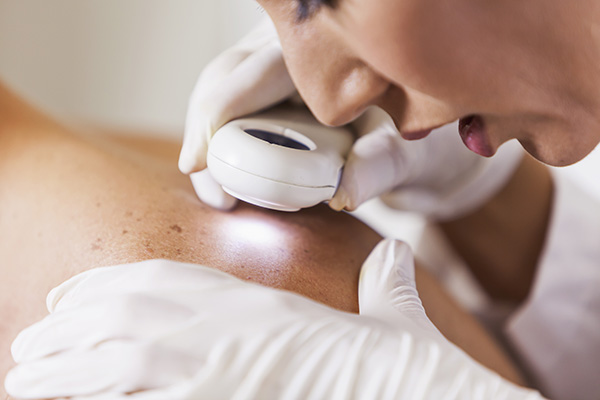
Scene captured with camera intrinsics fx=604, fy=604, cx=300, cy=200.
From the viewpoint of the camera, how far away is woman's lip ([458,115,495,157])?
0.56 m

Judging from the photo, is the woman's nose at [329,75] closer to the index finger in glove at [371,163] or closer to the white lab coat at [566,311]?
the index finger in glove at [371,163]

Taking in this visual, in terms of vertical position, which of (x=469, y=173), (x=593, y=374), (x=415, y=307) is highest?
(x=415, y=307)

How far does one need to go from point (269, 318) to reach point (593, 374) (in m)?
0.69

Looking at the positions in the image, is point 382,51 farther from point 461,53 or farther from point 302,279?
point 302,279

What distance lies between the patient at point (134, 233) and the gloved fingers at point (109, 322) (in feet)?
0.31

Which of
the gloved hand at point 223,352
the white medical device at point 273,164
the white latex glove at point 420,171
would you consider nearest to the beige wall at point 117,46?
the white latex glove at point 420,171

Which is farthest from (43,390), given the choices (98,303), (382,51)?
(382,51)

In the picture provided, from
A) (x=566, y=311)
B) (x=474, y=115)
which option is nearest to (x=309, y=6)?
(x=474, y=115)

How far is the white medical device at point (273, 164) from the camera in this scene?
1.84 ft

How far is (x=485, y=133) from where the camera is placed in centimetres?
56

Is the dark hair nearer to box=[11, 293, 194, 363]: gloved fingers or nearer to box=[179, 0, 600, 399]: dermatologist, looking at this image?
box=[179, 0, 600, 399]: dermatologist

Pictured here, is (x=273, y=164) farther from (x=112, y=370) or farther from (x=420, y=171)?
(x=420, y=171)

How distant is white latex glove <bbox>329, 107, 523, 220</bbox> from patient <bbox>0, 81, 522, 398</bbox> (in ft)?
0.21

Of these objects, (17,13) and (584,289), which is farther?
(17,13)
